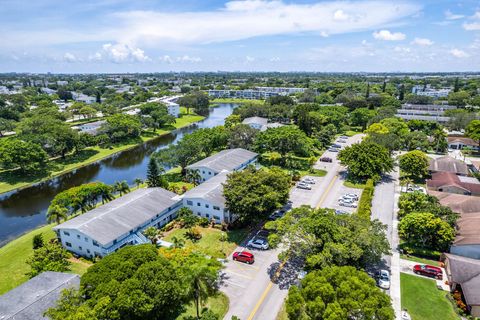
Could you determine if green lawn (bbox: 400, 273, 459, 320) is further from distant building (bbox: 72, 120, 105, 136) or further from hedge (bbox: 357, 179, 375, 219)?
distant building (bbox: 72, 120, 105, 136)

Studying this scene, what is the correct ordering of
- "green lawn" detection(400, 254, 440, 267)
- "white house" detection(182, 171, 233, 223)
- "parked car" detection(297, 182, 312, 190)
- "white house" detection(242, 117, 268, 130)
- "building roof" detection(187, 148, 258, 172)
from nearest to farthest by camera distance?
"green lawn" detection(400, 254, 440, 267) → "white house" detection(182, 171, 233, 223) → "parked car" detection(297, 182, 312, 190) → "building roof" detection(187, 148, 258, 172) → "white house" detection(242, 117, 268, 130)

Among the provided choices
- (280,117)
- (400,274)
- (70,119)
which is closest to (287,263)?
(400,274)

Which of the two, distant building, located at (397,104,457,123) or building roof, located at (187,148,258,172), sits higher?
distant building, located at (397,104,457,123)

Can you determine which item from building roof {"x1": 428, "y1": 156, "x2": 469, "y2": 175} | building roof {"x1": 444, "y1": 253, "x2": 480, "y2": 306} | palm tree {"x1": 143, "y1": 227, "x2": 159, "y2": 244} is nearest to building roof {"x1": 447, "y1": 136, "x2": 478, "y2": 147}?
building roof {"x1": 428, "y1": 156, "x2": 469, "y2": 175}

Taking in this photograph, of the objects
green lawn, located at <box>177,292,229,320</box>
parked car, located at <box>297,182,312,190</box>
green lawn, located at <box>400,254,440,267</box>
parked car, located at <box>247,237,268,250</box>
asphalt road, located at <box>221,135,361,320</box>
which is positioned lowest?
green lawn, located at <box>177,292,229,320</box>

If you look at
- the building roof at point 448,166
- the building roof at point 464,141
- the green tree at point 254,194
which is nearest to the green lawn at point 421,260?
the green tree at point 254,194

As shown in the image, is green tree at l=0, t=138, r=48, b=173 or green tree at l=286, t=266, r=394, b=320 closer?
green tree at l=286, t=266, r=394, b=320
